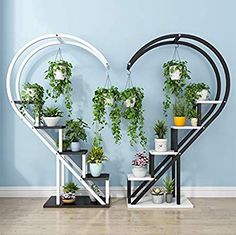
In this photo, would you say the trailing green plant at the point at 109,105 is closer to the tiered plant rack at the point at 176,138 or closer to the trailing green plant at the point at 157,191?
the tiered plant rack at the point at 176,138

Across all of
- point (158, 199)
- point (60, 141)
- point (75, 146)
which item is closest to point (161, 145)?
point (158, 199)

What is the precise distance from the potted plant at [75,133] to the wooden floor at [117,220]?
1.92 feet

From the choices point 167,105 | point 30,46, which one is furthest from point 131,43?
point 30,46

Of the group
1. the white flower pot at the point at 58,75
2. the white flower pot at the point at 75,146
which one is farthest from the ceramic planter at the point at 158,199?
the white flower pot at the point at 58,75

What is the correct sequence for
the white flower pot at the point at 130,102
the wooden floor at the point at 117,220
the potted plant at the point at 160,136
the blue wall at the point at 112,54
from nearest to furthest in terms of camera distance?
1. the wooden floor at the point at 117,220
2. the white flower pot at the point at 130,102
3. the potted plant at the point at 160,136
4. the blue wall at the point at 112,54

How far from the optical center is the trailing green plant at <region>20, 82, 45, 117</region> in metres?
3.73

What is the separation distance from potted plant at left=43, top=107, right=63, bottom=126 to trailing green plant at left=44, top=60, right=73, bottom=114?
0.43 ft

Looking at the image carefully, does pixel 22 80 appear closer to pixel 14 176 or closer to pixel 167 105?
pixel 14 176

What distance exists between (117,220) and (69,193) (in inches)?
24.6

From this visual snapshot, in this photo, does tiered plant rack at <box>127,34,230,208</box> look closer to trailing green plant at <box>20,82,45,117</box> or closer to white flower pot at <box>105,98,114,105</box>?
white flower pot at <box>105,98,114,105</box>

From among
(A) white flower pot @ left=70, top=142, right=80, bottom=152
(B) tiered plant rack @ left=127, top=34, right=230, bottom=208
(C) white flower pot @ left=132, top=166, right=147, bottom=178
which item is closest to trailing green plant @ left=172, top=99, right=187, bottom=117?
(B) tiered plant rack @ left=127, top=34, right=230, bottom=208

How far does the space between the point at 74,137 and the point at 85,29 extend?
1082mm

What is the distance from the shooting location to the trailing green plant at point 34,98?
3.73m

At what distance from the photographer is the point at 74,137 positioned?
12.5 feet
